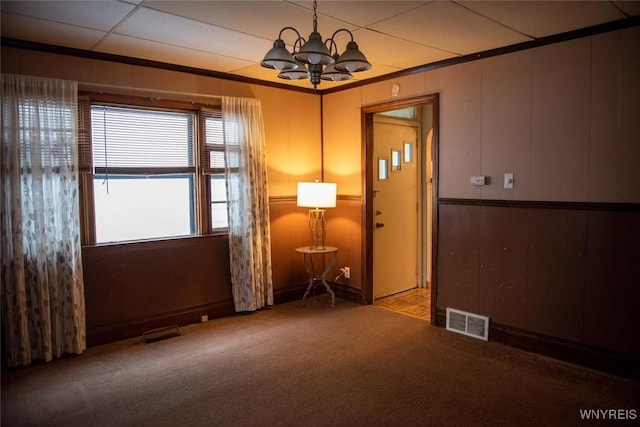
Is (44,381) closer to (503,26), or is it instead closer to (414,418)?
(414,418)

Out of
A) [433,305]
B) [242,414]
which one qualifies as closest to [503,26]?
[433,305]

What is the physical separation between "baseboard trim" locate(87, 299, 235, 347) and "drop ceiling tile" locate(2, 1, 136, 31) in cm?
246

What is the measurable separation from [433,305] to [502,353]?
827mm

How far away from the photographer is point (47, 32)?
323cm

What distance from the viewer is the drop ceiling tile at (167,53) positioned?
11.5 ft

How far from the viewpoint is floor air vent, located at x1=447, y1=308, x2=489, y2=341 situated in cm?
388

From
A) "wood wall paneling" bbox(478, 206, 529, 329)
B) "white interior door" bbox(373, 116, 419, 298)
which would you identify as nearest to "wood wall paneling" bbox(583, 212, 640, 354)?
"wood wall paneling" bbox(478, 206, 529, 329)

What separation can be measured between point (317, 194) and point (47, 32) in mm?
2730

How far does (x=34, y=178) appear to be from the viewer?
11.1ft

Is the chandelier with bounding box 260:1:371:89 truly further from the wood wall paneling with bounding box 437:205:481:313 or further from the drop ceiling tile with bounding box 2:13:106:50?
the wood wall paneling with bounding box 437:205:481:313

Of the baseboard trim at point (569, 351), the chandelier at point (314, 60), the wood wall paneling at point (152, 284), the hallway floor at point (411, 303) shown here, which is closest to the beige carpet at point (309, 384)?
the baseboard trim at point (569, 351)

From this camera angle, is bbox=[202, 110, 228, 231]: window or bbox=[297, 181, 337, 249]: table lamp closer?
bbox=[202, 110, 228, 231]: window

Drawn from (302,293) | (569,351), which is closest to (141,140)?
(302,293)

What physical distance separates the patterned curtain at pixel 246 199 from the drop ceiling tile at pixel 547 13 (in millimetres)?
2462
